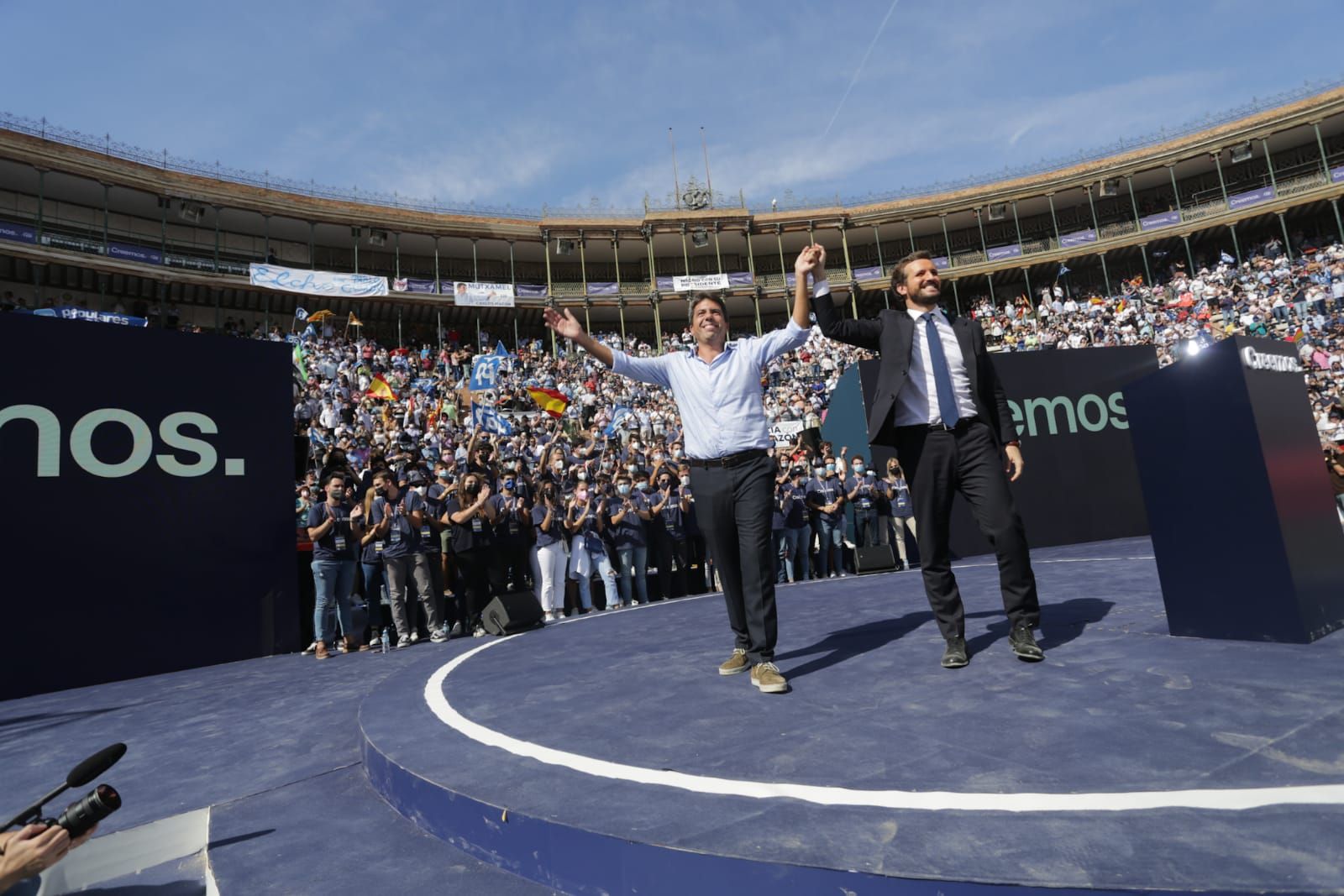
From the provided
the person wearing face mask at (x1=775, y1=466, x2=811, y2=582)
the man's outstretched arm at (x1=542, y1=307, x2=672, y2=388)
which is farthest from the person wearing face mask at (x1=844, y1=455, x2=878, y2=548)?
the man's outstretched arm at (x1=542, y1=307, x2=672, y2=388)

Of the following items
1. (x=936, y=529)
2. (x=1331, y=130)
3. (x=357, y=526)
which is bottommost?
(x=936, y=529)

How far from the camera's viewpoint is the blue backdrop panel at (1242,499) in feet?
9.63

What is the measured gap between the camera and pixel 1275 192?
31125mm

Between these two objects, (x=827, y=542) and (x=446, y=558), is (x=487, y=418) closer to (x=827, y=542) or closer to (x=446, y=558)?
(x=446, y=558)

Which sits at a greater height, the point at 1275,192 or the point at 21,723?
the point at 1275,192

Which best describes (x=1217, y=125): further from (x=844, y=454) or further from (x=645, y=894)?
(x=645, y=894)

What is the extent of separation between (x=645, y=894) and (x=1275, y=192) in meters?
41.8

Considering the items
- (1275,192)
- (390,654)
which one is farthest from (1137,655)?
(1275,192)

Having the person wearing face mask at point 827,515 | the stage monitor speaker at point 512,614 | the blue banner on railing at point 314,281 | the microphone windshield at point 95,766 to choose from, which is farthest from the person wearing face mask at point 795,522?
the blue banner on railing at point 314,281

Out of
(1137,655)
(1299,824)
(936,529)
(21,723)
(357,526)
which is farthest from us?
(357,526)

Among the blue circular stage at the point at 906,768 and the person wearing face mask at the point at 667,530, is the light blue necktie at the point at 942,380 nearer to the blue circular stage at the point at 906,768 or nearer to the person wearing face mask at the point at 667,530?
the blue circular stage at the point at 906,768

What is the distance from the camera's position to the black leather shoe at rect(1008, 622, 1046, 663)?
2904mm

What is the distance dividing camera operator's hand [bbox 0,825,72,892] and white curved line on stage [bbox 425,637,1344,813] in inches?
48.7

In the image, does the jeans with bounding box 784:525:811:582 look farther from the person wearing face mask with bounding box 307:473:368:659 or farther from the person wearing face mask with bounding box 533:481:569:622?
the person wearing face mask with bounding box 307:473:368:659
